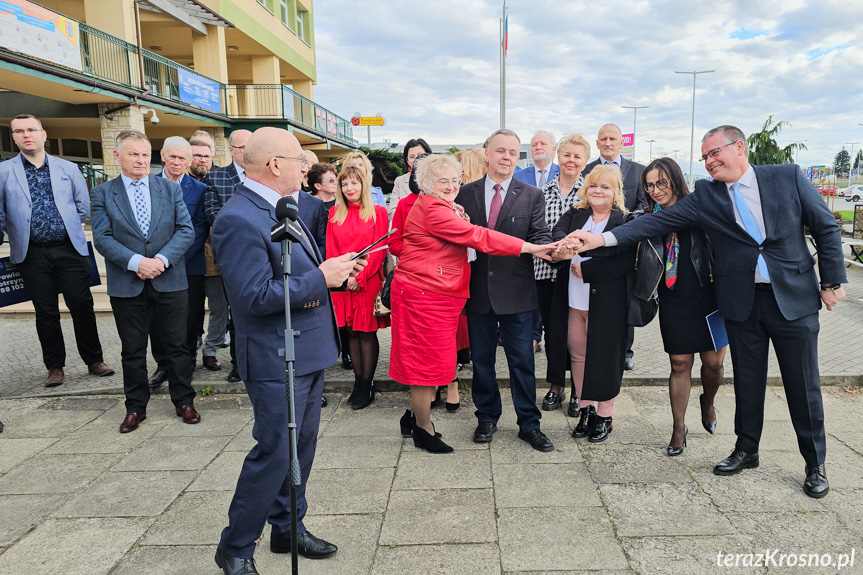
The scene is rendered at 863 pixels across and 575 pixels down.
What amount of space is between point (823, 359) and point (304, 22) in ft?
100

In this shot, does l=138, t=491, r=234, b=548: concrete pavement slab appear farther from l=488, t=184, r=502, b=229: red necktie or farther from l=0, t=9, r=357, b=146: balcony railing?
l=0, t=9, r=357, b=146: balcony railing

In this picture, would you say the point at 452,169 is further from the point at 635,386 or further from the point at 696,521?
the point at 635,386

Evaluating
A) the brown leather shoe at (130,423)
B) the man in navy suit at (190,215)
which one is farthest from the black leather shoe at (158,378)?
the brown leather shoe at (130,423)

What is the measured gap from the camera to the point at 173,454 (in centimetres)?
413

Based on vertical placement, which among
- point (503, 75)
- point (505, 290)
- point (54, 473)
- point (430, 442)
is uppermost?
point (503, 75)

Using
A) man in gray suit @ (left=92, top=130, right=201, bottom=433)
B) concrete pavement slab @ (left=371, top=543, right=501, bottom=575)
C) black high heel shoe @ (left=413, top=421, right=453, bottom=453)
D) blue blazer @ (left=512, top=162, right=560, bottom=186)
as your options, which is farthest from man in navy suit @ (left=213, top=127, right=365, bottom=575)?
blue blazer @ (left=512, top=162, right=560, bottom=186)

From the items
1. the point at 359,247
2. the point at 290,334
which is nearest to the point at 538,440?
the point at 359,247

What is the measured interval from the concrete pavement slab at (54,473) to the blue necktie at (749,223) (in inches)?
171

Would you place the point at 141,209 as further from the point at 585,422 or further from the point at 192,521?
the point at 585,422

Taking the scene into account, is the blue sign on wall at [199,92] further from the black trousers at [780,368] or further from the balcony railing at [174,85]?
the black trousers at [780,368]

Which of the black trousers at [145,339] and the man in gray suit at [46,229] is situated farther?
the man in gray suit at [46,229]

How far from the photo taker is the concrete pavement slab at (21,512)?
314 cm

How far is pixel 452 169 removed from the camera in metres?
3.84

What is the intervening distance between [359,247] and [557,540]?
2.81 metres
